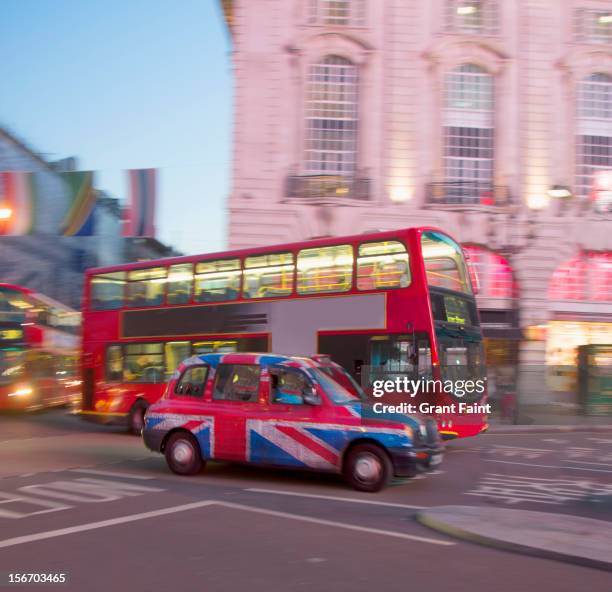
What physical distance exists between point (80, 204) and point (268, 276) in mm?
9973

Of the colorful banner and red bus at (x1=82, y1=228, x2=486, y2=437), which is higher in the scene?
the colorful banner

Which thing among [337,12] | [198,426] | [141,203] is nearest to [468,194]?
[337,12]

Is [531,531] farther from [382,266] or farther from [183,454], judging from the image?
[382,266]

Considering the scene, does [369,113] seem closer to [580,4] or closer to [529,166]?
[529,166]

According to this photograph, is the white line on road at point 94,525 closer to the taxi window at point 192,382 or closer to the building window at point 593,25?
the taxi window at point 192,382

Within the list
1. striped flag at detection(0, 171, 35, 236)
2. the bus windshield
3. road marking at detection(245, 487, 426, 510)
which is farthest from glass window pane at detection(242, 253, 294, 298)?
striped flag at detection(0, 171, 35, 236)

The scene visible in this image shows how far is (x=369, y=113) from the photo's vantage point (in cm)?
3034

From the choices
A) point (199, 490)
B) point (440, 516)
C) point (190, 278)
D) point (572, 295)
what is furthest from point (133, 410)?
point (572, 295)

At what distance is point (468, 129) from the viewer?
30672mm

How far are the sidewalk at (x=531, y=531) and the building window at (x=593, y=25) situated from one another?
1052 inches

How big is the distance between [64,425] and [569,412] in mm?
14981

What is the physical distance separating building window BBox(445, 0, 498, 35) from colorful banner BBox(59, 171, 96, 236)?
15.0 meters

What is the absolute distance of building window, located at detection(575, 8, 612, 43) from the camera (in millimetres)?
30812

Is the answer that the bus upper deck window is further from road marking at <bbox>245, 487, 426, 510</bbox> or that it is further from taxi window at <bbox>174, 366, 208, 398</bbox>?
road marking at <bbox>245, 487, 426, 510</bbox>
